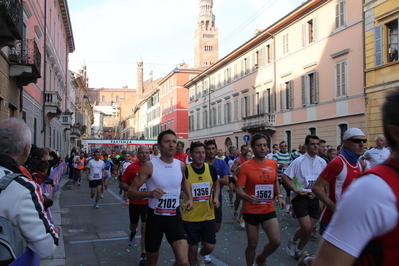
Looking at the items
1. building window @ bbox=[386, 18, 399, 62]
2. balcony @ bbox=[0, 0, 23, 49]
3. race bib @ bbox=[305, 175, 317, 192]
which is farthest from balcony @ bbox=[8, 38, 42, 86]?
building window @ bbox=[386, 18, 399, 62]

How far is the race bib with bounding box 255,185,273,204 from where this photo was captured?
223 inches

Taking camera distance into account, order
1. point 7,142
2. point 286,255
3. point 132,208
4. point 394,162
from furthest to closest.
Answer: point 132,208 → point 286,255 → point 7,142 → point 394,162

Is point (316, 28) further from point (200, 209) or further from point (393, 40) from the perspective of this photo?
point (200, 209)

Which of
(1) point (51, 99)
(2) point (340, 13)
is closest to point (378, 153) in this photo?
(2) point (340, 13)

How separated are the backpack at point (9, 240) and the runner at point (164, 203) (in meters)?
2.33

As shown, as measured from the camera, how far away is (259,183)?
18.8 ft

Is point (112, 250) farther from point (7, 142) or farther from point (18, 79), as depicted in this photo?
point (18, 79)

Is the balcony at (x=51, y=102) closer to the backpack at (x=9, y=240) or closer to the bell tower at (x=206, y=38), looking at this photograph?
the backpack at (x=9, y=240)

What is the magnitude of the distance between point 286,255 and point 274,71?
2528 centimetres

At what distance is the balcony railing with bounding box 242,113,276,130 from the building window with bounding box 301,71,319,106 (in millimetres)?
4389

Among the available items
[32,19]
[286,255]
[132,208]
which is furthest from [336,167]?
[32,19]

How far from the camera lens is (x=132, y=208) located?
24.2ft

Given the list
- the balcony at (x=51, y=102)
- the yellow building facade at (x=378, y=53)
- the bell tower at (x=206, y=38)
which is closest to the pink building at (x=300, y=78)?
the yellow building facade at (x=378, y=53)

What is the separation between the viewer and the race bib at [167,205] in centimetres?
479
